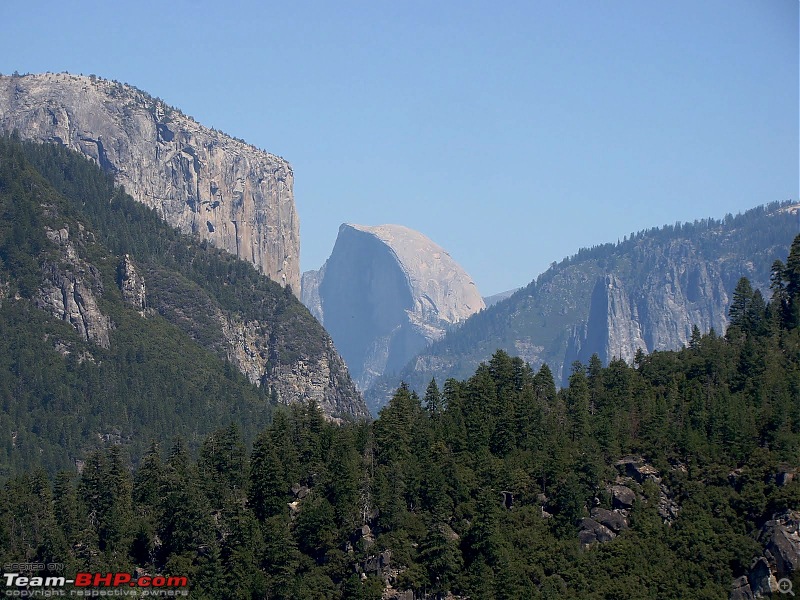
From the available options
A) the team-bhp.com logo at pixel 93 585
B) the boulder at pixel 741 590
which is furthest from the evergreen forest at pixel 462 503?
the team-bhp.com logo at pixel 93 585

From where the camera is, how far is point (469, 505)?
137875 mm

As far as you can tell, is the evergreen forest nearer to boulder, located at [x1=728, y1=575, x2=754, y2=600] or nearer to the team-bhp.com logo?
boulder, located at [x1=728, y1=575, x2=754, y2=600]

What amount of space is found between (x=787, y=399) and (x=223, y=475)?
196 ft

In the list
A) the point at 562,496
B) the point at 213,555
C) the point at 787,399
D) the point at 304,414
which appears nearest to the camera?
the point at 213,555

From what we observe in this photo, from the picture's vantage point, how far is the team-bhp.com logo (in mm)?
122688

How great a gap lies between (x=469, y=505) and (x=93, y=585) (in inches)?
1444

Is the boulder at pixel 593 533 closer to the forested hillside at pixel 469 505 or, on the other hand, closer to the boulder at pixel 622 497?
the forested hillside at pixel 469 505

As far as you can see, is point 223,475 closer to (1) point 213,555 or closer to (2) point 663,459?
(1) point 213,555

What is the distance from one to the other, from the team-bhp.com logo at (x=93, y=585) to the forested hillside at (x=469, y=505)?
163 centimetres

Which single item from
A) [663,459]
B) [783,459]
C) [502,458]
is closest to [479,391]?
[502,458]

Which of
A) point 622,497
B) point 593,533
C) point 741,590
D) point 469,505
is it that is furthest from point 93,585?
point 741,590

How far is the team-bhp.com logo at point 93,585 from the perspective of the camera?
122688mm

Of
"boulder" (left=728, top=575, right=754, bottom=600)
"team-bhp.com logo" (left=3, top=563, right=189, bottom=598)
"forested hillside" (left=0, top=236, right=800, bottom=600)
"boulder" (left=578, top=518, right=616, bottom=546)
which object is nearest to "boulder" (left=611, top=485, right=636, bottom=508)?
"forested hillside" (left=0, top=236, right=800, bottom=600)

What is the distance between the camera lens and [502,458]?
5886 inches
